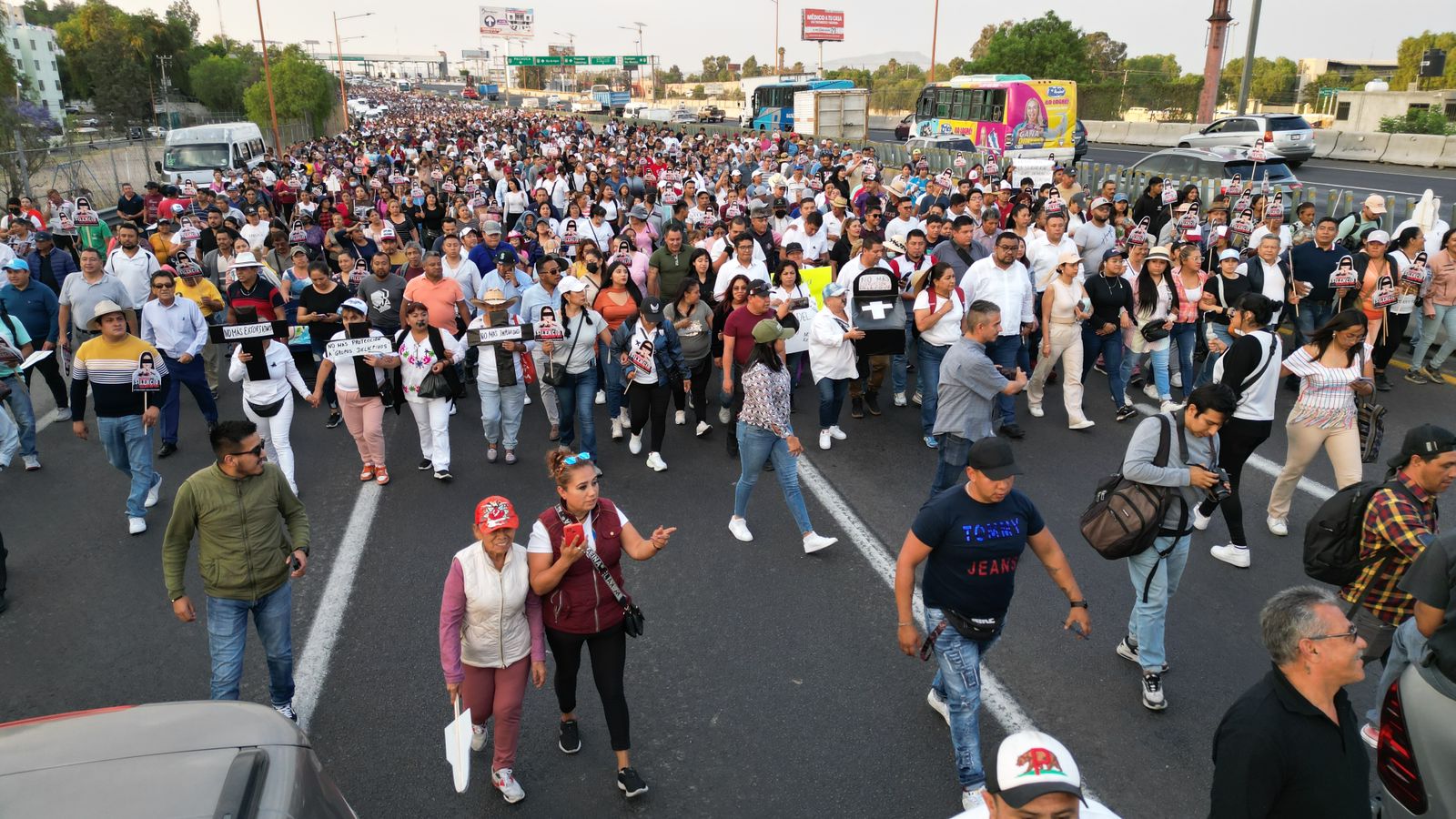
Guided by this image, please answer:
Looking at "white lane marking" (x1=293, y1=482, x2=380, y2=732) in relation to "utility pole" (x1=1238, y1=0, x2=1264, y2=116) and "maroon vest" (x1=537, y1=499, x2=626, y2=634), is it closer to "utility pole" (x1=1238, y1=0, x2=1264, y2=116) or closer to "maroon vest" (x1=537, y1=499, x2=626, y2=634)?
"maroon vest" (x1=537, y1=499, x2=626, y2=634)

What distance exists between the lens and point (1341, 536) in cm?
430

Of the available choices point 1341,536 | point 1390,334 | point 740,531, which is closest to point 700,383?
point 740,531

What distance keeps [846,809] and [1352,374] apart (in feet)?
15.2

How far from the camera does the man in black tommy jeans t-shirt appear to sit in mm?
3904

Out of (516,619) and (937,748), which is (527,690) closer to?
(516,619)

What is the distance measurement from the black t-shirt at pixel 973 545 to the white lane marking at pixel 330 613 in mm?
3407

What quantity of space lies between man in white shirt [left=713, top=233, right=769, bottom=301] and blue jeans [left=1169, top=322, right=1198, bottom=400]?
4308 mm

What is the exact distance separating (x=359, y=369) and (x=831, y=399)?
4263 mm

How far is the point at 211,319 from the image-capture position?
380 inches

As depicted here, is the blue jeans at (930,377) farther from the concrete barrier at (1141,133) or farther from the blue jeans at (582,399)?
the concrete barrier at (1141,133)

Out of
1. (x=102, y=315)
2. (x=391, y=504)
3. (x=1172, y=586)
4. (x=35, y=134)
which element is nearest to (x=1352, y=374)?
(x=1172, y=586)

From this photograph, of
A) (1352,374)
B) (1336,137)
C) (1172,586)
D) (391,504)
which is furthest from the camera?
(1336,137)

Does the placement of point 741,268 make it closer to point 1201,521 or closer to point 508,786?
point 1201,521

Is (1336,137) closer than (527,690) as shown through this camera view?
No
